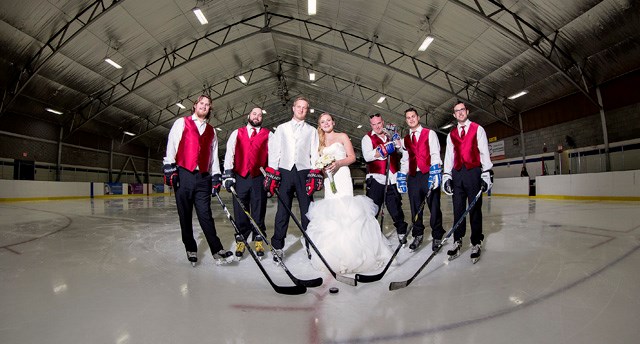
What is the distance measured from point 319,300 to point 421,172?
102 inches

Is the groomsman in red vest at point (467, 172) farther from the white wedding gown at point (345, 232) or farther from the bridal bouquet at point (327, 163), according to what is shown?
the bridal bouquet at point (327, 163)

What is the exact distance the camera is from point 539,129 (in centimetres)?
1839

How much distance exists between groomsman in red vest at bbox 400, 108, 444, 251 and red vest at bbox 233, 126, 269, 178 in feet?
6.57

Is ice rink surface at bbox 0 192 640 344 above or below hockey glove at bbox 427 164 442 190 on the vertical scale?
below

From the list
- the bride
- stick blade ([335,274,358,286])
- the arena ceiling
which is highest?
the arena ceiling

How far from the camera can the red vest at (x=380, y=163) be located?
15.0ft

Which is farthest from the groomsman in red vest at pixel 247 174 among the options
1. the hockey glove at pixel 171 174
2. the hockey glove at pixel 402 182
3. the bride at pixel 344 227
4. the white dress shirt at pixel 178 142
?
the hockey glove at pixel 402 182

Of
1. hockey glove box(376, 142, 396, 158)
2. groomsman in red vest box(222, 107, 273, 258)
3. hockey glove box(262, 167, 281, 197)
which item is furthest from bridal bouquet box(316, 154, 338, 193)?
groomsman in red vest box(222, 107, 273, 258)

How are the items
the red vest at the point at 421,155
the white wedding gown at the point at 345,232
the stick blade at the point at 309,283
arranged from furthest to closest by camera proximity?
the red vest at the point at 421,155, the white wedding gown at the point at 345,232, the stick blade at the point at 309,283

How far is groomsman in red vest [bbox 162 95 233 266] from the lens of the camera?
3.20 meters

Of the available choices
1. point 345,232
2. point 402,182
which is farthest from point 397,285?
point 402,182

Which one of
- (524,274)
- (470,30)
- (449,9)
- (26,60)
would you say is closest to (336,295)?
(524,274)

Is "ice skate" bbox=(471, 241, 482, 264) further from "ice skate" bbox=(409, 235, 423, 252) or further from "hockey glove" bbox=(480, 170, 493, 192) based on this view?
"ice skate" bbox=(409, 235, 423, 252)

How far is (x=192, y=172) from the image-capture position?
3223 millimetres
